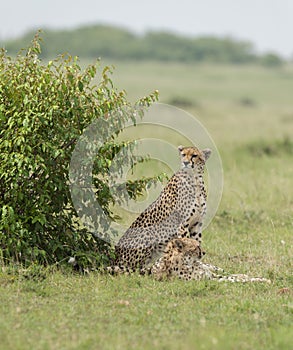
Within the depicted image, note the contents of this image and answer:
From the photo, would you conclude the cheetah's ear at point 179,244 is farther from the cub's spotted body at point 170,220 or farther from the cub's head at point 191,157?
the cub's head at point 191,157

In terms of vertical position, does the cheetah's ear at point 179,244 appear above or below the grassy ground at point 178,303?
above

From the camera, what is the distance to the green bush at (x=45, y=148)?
7176 millimetres

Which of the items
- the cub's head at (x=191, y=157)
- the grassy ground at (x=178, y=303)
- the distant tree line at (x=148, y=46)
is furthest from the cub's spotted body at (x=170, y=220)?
the distant tree line at (x=148, y=46)

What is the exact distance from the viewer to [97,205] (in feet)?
25.0

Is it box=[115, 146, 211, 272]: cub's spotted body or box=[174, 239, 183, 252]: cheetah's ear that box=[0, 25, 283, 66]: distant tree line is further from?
box=[174, 239, 183, 252]: cheetah's ear

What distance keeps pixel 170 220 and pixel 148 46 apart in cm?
7182

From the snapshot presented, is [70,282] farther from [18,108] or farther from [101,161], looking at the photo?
[18,108]

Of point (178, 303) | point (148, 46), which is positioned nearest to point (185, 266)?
point (178, 303)

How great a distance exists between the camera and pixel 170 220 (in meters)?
7.74

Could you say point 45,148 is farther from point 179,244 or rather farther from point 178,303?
point 178,303

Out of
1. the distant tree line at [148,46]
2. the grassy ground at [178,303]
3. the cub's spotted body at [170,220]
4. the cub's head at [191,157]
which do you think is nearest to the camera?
the grassy ground at [178,303]

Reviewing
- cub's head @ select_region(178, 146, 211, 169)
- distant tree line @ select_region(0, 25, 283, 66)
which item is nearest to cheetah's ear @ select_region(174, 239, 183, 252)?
cub's head @ select_region(178, 146, 211, 169)

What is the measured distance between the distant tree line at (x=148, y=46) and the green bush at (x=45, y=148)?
61692 mm

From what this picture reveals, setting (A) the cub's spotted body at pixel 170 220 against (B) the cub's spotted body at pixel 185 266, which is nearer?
(B) the cub's spotted body at pixel 185 266
